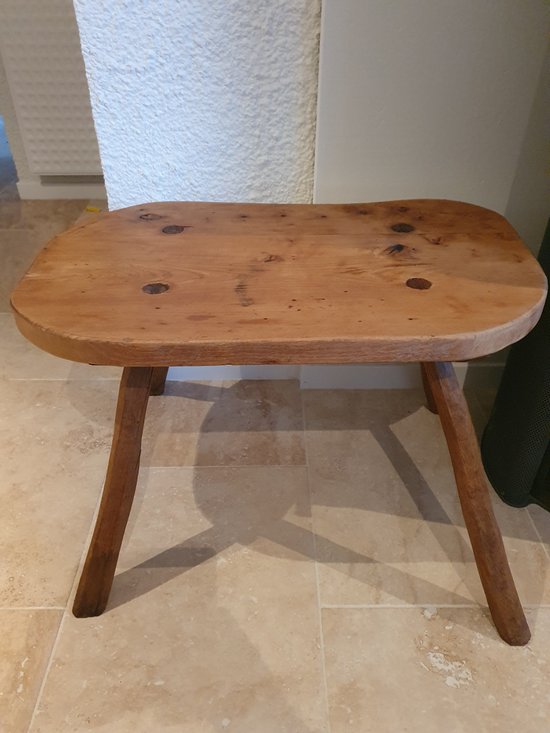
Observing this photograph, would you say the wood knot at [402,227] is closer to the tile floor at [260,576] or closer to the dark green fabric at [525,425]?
the dark green fabric at [525,425]

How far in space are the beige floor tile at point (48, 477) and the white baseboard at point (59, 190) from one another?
→ 1.03 metres

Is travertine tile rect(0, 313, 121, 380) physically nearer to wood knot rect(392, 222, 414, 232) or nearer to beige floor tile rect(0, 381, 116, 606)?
beige floor tile rect(0, 381, 116, 606)

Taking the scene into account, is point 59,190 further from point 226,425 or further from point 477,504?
point 477,504

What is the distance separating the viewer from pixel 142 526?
0.95 m

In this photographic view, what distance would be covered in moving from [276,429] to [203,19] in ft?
2.27

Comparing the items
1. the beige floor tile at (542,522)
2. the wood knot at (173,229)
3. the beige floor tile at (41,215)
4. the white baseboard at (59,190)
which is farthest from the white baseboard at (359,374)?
the white baseboard at (59,190)

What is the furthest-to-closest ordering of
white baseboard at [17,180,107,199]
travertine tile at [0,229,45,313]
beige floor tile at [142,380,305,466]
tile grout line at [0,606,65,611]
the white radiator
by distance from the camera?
white baseboard at [17,180,107,199]
the white radiator
travertine tile at [0,229,45,313]
beige floor tile at [142,380,305,466]
tile grout line at [0,606,65,611]

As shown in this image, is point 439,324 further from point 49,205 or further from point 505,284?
point 49,205

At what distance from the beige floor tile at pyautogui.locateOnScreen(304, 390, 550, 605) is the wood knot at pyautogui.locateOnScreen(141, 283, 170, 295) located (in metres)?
0.46

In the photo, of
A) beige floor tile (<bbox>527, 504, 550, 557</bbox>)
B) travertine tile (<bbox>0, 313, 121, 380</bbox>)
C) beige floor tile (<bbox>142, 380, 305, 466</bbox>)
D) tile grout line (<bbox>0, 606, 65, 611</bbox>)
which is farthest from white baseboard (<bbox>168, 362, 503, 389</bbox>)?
tile grout line (<bbox>0, 606, 65, 611</bbox>)

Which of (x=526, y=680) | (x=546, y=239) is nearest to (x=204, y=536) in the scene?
(x=526, y=680)

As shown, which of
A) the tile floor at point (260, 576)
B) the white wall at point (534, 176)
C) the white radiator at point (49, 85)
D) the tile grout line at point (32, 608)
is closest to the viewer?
the tile floor at point (260, 576)

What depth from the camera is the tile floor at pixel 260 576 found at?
732 mm

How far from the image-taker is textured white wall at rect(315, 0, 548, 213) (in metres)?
0.87
